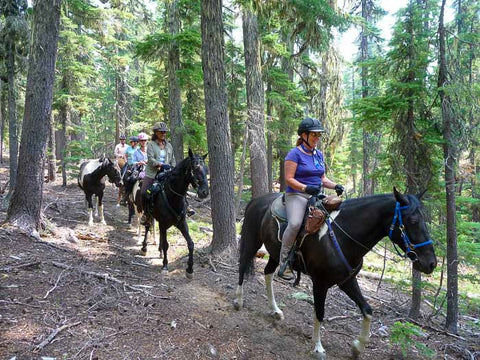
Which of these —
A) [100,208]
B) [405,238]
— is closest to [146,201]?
[100,208]

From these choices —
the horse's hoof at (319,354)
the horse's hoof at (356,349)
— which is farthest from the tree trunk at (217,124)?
the horse's hoof at (356,349)

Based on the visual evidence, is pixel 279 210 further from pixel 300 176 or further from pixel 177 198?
pixel 177 198

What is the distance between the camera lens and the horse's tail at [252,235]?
6.07m

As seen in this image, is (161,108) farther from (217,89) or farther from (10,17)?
(217,89)

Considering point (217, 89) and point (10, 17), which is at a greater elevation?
point (10, 17)

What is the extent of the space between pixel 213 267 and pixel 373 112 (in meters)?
5.56

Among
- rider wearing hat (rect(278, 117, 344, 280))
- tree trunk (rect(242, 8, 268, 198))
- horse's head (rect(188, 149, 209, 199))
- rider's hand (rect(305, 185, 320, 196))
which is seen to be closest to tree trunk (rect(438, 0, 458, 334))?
Answer: rider wearing hat (rect(278, 117, 344, 280))

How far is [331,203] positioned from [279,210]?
926mm

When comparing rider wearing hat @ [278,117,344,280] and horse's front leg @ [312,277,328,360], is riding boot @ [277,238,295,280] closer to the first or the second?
rider wearing hat @ [278,117,344,280]

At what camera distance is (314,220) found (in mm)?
4746

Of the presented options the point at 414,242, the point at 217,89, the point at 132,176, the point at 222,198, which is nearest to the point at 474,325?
the point at 414,242

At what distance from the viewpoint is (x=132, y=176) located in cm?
1104

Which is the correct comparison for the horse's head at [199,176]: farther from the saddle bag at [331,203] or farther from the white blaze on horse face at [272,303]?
the saddle bag at [331,203]

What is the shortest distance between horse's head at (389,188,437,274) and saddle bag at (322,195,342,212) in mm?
802
